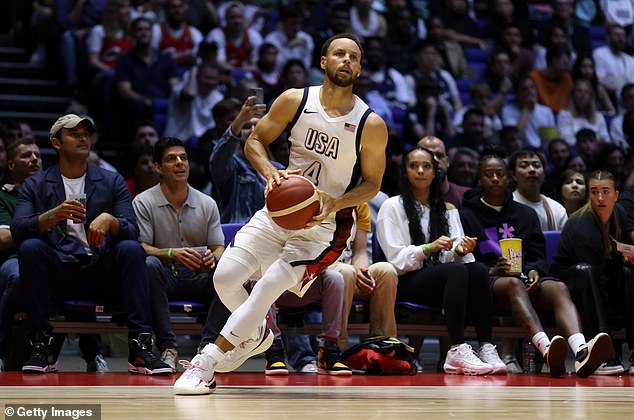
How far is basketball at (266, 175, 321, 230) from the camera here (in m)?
5.09

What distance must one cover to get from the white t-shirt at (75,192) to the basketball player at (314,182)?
1.56 metres

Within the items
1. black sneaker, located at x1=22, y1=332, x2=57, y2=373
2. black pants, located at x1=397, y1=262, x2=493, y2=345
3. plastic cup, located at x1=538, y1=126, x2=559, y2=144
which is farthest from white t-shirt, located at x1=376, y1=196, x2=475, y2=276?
plastic cup, located at x1=538, y1=126, x2=559, y2=144

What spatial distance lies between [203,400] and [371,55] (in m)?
7.37

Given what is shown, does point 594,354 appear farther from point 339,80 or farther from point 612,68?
point 612,68

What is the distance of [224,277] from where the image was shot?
Answer: 5418mm

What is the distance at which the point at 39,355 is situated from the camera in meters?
6.35

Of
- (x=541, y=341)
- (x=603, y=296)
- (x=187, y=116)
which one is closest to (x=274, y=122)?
(x=541, y=341)

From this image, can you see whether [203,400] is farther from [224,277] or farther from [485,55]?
[485,55]

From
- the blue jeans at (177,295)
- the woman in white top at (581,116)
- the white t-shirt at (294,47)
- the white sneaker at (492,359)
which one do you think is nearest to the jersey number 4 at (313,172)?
the blue jeans at (177,295)

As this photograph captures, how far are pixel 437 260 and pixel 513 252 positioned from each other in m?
0.52

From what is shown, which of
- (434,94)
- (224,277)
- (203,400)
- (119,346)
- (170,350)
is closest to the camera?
(203,400)

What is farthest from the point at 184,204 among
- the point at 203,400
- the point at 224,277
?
the point at 203,400

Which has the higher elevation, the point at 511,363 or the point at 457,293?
the point at 457,293

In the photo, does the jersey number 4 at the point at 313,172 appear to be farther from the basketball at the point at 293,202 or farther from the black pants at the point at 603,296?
the black pants at the point at 603,296
